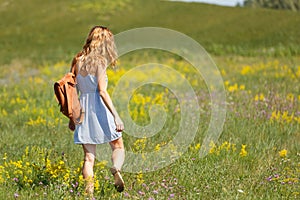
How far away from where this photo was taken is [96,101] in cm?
523

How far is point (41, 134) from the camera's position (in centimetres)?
786

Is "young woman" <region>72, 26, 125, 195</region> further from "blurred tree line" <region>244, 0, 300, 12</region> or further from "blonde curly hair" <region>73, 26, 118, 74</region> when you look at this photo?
"blurred tree line" <region>244, 0, 300, 12</region>

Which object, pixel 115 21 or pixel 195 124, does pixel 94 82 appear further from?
pixel 115 21

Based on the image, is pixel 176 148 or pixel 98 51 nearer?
pixel 98 51

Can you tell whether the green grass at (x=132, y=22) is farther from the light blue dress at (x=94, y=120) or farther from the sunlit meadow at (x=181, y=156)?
the light blue dress at (x=94, y=120)

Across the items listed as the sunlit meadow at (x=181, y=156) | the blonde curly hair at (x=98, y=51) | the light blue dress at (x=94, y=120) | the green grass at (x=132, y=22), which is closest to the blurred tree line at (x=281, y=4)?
the green grass at (x=132, y=22)

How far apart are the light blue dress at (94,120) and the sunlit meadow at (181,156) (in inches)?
11.7

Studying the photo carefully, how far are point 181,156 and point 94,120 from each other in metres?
1.39

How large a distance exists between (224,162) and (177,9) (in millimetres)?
41017

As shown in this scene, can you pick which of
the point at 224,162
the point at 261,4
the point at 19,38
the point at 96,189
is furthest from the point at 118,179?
the point at 261,4

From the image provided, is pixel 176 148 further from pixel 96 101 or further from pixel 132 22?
pixel 132 22

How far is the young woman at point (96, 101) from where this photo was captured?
5125 millimetres

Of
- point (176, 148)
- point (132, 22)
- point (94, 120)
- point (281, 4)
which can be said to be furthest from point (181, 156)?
point (281, 4)

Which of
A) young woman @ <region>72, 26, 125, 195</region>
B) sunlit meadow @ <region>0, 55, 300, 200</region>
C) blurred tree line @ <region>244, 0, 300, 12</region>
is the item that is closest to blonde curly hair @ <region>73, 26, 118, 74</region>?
young woman @ <region>72, 26, 125, 195</region>
